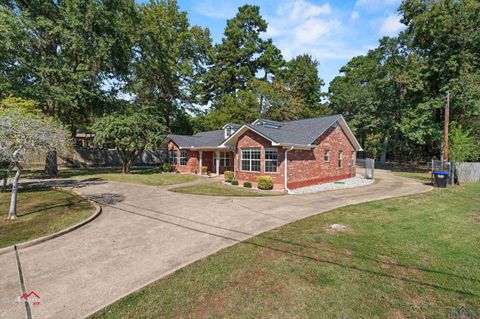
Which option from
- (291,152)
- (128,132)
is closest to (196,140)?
(128,132)

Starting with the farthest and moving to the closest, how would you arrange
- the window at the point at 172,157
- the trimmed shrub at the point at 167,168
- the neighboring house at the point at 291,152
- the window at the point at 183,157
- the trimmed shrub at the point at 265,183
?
1. the window at the point at 172,157
2. the trimmed shrub at the point at 167,168
3. the window at the point at 183,157
4. the neighboring house at the point at 291,152
5. the trimmed shrub at the point at 265,183

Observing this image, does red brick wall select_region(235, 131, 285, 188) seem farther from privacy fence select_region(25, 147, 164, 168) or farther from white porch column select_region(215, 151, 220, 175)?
privacy fence select_region(25, 147, 164, 168)

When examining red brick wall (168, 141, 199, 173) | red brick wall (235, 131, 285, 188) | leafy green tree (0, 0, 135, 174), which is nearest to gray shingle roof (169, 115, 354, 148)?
red brick wall (235, 131, 285, 188)

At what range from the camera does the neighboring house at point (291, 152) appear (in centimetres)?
1569

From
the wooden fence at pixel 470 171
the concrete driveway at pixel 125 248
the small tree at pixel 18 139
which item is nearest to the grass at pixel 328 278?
the concrete driveway at pixel 125 248

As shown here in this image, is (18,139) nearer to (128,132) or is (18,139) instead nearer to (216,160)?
(128,132)

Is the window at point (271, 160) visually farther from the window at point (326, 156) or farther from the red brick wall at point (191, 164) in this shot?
the red brick wall at point (191, 164)

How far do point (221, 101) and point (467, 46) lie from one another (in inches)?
1261

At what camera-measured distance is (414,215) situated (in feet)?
30.2

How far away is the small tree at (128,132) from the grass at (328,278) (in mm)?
19533

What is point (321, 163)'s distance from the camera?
1847cm

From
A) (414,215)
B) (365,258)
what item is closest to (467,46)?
(414,215)

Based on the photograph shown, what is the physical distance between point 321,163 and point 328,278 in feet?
48.4

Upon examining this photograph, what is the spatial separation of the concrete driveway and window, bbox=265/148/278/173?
4.49 meters
